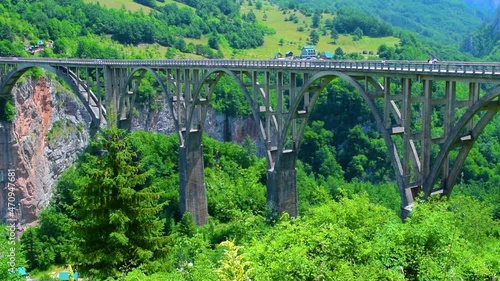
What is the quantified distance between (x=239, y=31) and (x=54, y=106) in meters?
83.9

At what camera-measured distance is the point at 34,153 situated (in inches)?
2594

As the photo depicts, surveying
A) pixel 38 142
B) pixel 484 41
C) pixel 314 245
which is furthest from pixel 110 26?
pixel 484 41

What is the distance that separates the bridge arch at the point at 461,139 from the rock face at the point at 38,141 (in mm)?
50194

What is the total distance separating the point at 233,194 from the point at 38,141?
89.2ft

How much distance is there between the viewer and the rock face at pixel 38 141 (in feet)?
207

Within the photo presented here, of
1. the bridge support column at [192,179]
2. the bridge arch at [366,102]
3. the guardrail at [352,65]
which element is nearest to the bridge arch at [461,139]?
the guardrail at [352,65]

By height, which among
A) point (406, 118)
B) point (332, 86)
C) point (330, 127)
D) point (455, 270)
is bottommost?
point (330, 127)

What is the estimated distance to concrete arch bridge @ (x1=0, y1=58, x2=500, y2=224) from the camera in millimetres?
25906

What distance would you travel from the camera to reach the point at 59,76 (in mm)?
63094

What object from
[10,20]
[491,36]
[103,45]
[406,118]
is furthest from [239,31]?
[406,118]

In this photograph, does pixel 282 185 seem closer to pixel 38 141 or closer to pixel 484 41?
pixel 38 141

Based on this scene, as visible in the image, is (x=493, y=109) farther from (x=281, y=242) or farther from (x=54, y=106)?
(x=54, y=106)

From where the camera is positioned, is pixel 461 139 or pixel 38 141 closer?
pixel 461 139

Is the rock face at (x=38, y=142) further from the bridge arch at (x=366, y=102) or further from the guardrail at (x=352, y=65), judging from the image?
the bridge arch at (x=366, y=102)
